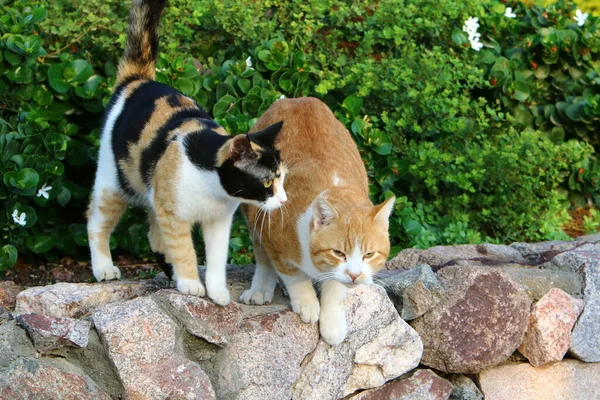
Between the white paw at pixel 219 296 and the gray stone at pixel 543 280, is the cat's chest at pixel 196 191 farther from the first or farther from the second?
the gray stone at pixel 543 280

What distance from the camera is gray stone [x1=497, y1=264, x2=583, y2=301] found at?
381 cm

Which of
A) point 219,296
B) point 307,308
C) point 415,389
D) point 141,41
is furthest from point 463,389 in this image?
point 141,41

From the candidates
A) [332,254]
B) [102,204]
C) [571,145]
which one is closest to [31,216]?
[102,204]

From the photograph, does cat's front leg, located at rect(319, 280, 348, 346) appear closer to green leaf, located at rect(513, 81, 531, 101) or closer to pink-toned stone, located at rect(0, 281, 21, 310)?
pink-toned stone, located at rect(0, 281, 21, 310)

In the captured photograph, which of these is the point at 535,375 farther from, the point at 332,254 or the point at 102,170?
the point at 102,170

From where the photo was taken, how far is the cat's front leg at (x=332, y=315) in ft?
11.1

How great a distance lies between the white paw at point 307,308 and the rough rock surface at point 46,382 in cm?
83

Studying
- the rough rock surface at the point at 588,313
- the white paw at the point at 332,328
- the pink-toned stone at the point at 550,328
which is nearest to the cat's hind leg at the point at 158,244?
the white paw at the point at 332,328

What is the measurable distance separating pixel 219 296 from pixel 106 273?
74 centimetres

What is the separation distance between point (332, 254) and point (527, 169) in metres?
2.05

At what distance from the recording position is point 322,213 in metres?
3.26

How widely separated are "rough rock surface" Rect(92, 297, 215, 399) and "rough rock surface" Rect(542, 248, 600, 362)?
1.79m

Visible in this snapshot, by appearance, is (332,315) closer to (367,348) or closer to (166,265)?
(367,348)

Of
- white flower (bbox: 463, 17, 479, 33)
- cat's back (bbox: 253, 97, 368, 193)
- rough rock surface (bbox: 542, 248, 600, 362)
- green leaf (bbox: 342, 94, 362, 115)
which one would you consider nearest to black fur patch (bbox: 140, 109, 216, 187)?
cat's back (bbox: 253, 97, 368, 193)
